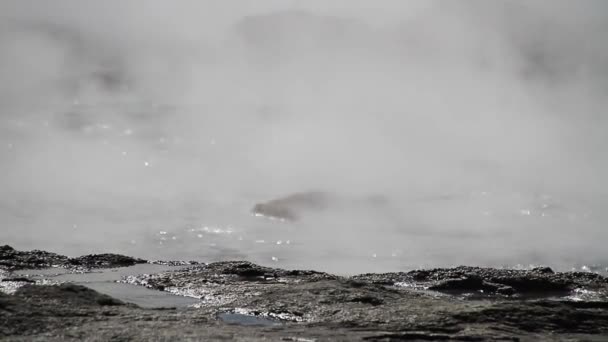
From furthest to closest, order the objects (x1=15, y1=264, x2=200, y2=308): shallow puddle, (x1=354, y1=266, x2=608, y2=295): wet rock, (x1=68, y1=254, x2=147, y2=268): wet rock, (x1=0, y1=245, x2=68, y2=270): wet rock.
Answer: (x1=68, y1=254, x2=147, y2=268): wet rock → (x1=0, y1=245, x2=68, y2=270): wet rock → (x1=354, y1=266, x2=608, y2=295): wet rock → (x1=15, y1=264, x2=200, y2=308): shallow puddle

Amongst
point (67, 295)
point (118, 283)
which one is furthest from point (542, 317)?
point (118, 283)

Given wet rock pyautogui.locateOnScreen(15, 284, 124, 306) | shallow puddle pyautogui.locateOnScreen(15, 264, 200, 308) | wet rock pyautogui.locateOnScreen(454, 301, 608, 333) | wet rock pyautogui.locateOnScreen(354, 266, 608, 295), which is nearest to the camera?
wet rock pyautogui.locateOnScreen(454, 301, 608, 333)

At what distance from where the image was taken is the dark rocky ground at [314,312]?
4.02 metres

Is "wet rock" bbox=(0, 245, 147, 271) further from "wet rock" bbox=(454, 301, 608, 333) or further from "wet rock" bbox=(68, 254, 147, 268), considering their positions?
"wet rock" bbox=(454, 301, 608, 333)

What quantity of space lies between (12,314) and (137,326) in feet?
2.92

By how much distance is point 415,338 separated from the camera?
13.3 feet

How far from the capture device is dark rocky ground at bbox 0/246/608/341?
4.02 meters

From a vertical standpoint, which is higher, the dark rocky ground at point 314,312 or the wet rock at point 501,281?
the wet rock at point 501,281

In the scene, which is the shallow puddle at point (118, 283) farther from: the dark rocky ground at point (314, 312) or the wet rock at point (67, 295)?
the wet rock at point (67, 295)

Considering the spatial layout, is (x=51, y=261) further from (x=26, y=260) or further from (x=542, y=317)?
(x=542, y=317)

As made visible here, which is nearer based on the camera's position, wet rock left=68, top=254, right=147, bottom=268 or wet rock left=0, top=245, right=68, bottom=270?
wet rock left=0, top=245, right=68, bottom=270

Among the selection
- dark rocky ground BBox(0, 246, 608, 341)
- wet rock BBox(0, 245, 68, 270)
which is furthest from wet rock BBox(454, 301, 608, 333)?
wet rock BBox(0, 245, 68, 270)

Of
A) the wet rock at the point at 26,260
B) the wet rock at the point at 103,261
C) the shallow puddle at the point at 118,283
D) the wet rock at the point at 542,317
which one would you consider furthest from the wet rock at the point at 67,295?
the wet rock at the point at 542,317

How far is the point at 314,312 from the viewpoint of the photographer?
192 inches
